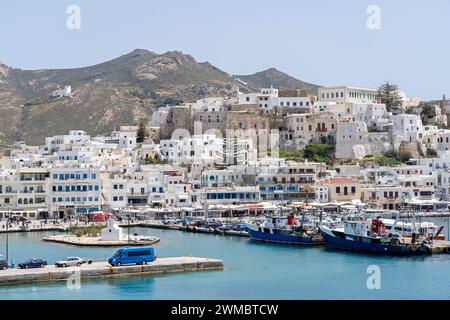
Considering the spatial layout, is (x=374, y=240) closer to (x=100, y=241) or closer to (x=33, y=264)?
(x=100, y=241)

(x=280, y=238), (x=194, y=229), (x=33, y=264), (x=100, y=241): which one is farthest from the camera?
(x=194, y=229)

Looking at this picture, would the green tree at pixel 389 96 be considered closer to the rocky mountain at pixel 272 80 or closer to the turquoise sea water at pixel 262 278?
the turquoise sea water at pixel 262 278

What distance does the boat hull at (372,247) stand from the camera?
29672 mm

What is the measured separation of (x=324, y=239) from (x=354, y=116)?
23823 millimetres

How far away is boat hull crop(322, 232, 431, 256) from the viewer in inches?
1168

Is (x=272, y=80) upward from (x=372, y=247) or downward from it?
upward

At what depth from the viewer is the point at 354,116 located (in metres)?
55.9

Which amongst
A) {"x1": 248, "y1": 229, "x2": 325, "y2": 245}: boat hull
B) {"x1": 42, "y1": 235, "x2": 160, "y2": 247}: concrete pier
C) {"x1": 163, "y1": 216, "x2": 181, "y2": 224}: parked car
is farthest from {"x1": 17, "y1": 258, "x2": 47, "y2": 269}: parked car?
{"x1": 163, "y1": 216, "x2": 181, "y2": 224}: parked car

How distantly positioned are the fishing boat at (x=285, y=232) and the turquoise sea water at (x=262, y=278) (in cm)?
104

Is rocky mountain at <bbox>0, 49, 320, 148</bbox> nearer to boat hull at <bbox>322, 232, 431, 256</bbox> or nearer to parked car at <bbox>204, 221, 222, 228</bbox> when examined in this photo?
parked car at <bbox>204, 221, 222, 228</bbox>

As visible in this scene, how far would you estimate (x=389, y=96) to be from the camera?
61156 mm

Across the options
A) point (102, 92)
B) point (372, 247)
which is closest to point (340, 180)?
point (372, 247)

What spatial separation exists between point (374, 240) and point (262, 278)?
23.8 feet
